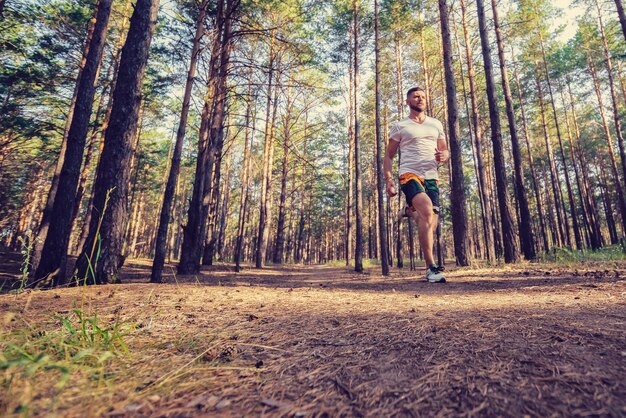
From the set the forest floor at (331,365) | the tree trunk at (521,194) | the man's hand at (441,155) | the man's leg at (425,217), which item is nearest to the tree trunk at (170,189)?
the forest floor at (331,365)

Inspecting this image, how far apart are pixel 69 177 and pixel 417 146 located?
22.4 ft

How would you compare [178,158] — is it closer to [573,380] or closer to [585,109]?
[573,380]

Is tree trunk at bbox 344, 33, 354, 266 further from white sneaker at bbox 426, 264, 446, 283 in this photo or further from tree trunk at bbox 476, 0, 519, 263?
white sneaker at bbox 426, 264, 446, 283

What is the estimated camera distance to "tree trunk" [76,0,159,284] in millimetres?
4566

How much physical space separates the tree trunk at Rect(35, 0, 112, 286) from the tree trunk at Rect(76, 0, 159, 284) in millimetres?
1272

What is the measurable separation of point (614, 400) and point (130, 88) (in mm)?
6353

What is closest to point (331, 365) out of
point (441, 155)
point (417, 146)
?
point (417, 146)

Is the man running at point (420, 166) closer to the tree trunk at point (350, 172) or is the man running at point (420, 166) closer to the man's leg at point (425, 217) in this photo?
the man's leg at point (425, 217)

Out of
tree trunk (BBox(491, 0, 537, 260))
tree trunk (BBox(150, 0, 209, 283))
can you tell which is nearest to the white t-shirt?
tree trunk (BBox(150, 0, 209, 283))

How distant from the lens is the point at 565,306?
2297mm

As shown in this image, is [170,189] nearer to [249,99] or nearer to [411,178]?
[249,99]

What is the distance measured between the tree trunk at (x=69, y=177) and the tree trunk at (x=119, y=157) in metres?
1.27

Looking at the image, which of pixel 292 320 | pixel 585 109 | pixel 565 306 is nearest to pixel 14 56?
pixel 292 320

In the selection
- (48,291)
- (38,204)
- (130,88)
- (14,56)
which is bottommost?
(48,291)
